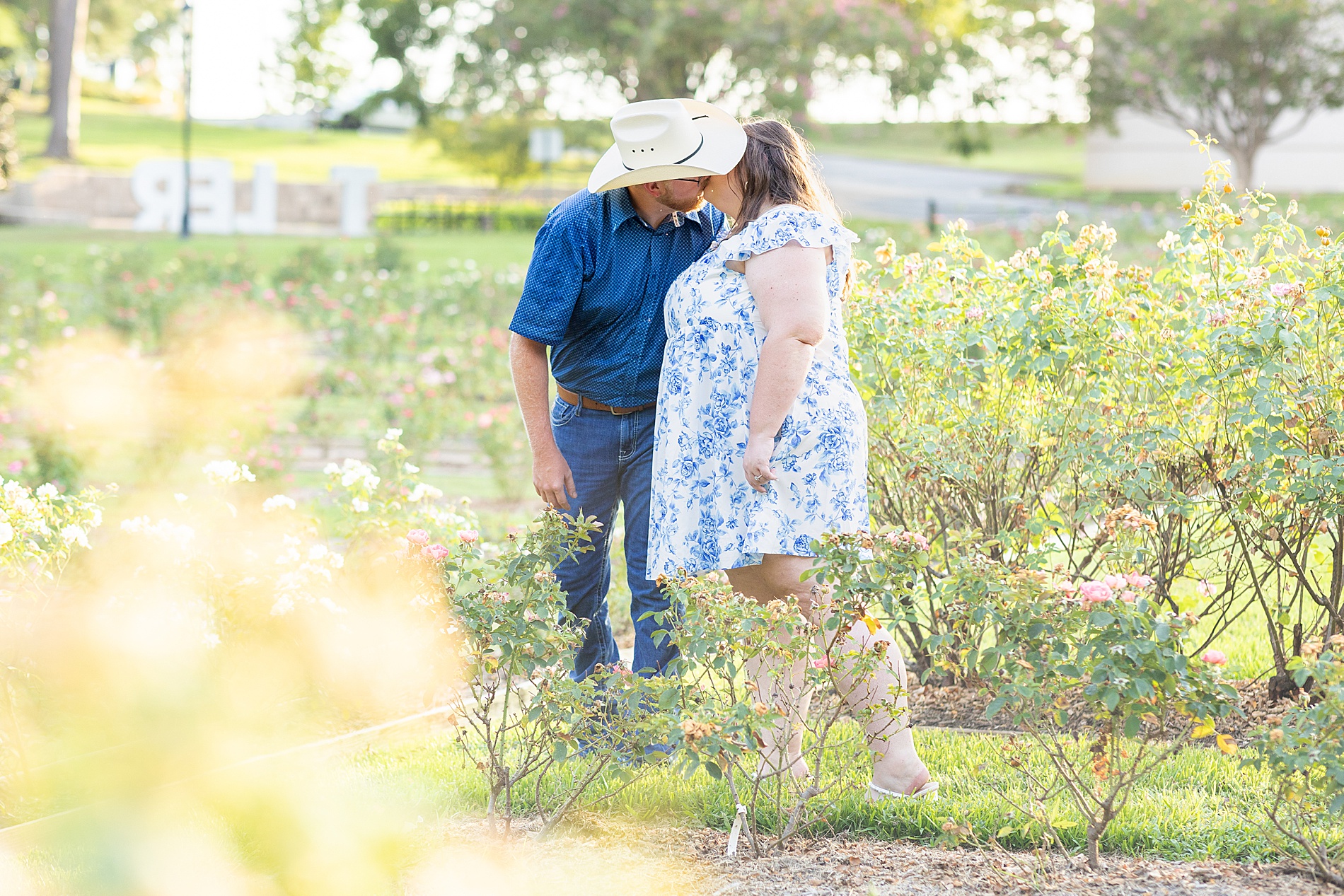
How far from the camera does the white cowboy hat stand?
3.04 meters

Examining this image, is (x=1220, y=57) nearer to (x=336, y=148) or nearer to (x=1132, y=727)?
(x=1132, y=727)

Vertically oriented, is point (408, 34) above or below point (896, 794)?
above

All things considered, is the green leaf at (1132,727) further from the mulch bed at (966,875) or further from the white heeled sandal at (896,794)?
the white heeled sandal at (896,794)

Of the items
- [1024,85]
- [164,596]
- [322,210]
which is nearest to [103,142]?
[322,210]

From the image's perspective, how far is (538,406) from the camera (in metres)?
3.27

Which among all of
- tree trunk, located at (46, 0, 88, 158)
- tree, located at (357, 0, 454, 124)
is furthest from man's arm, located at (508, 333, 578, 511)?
tree trunk, located at (46, 0, 88, 158)

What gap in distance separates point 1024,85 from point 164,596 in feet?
69.2

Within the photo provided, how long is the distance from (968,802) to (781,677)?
1.90 feet

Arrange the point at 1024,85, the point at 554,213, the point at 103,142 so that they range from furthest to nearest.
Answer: the point at 103,142 < the point at 1024,85 < the point at 554,213

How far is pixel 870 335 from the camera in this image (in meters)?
3.71

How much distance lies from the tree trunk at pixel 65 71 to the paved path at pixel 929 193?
62.8ft

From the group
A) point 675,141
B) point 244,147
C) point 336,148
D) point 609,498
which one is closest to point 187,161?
point 609,498

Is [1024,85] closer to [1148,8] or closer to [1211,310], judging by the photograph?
[1148,8]

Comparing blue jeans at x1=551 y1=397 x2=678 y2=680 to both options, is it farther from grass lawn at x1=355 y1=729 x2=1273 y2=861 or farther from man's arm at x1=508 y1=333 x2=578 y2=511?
grass lawn at x1=355 y1=729 x2=1273 y2=861
